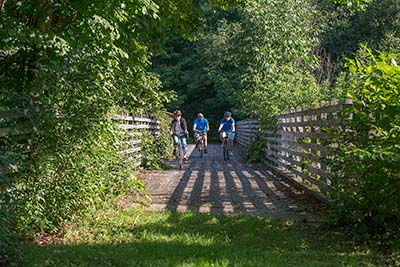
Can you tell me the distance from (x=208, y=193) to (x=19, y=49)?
4.29 m

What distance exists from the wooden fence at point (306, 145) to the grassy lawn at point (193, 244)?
1381 mm

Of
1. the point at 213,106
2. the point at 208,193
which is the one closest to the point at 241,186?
the point at 208,193

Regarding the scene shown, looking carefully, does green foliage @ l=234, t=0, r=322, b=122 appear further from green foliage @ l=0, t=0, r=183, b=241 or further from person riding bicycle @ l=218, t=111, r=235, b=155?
green foliage @ l=0, t=0, r=183, b=241

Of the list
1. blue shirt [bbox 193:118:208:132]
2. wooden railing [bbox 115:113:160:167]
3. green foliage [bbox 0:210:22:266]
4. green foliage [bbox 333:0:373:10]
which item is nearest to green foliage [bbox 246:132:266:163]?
blue shirt [bbox 193:118:208:132]

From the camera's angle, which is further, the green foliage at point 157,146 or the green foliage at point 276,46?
the green foliage at point 276,46

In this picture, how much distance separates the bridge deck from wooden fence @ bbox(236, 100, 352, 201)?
30 cm

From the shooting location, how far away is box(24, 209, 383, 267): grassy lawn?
455 cm

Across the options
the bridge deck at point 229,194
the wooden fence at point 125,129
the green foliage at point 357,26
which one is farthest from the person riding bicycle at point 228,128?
the green foliage at point 357,26

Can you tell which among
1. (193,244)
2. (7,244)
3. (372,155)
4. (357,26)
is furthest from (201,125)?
(357,26)

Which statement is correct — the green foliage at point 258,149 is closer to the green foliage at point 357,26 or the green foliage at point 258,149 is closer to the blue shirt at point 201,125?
the blue shirt at point 201,125

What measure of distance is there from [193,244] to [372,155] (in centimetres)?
206

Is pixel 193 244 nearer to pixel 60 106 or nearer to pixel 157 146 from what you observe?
pixel 60 106

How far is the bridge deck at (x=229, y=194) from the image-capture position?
24.3ft

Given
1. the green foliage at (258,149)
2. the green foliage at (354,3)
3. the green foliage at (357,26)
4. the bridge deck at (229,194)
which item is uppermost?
the green foliage at (357,26)
